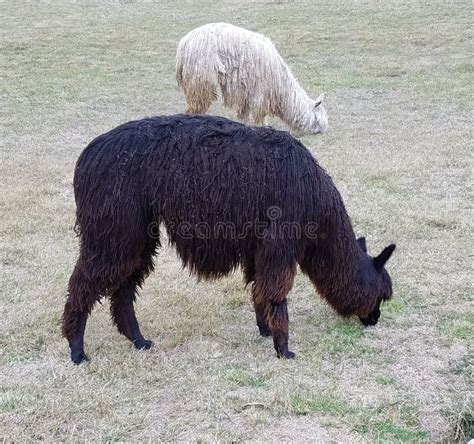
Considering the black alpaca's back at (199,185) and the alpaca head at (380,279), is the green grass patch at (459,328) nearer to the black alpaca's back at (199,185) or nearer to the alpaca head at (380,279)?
the alpaca head at (380,279)

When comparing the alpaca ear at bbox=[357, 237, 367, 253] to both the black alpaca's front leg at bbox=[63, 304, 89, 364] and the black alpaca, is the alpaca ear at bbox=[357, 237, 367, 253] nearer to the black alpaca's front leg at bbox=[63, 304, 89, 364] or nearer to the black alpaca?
the black alpaca

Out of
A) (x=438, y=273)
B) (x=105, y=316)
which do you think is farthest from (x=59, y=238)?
(x=438, y=273)

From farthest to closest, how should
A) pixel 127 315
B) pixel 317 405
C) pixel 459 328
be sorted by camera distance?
pixel 459 328 < pixel 127 315 < pixel 317 405

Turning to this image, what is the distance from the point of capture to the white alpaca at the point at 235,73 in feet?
29.8

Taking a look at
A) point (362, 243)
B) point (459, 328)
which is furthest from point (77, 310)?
point (459, 328)

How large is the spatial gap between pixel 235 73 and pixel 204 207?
18.7 feet

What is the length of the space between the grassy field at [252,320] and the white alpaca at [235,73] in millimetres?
838

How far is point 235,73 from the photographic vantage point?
9.13m

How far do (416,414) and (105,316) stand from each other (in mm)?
2244

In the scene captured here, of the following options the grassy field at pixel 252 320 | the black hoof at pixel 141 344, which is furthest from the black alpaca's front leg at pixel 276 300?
the black hoof at pixel 141 344

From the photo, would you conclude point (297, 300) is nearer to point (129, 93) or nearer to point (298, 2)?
point (129, 93)

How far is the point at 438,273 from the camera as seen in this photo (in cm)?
526

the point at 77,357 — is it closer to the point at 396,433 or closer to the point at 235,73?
the point at 396,433

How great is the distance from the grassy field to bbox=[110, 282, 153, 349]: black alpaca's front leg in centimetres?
8
